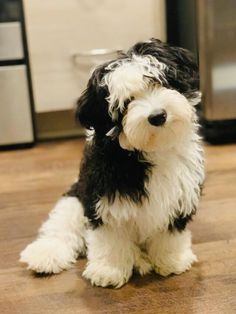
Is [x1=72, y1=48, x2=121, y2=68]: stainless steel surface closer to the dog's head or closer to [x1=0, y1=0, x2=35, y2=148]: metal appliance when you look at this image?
[x1=0, y1=0, x2=35, y2=148]: metal appliance

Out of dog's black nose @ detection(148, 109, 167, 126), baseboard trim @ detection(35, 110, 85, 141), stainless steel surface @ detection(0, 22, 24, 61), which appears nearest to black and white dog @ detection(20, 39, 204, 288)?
dog's black nose @ detection(148, 109, 167, 126)

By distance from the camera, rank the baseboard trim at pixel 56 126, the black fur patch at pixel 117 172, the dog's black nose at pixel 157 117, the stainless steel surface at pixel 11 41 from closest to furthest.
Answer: the dog's black nose at pixel 157 117 < the black fur patch at pixel 117 172 < the stainless steel surface at pixel 11 41 < the baseboard trim at pixel 56 126

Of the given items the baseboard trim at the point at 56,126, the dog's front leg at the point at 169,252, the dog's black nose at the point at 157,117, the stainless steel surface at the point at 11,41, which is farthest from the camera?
the baseboard trim at the point at 56,126

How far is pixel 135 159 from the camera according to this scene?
1328 millimetres

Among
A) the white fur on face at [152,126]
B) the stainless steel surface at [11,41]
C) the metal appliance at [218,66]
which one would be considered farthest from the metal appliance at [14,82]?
the white fur on face at [152,126]

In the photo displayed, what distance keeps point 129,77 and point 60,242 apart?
1.87 ft

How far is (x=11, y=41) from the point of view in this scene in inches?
100.0

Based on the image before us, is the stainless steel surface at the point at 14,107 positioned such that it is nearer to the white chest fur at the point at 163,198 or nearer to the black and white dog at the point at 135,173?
the black and white dog at the point at 135,173

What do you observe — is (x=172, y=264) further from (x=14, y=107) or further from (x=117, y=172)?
(x=14, y=107)

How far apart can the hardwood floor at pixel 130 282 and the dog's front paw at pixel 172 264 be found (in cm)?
2

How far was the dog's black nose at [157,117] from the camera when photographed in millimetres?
1193

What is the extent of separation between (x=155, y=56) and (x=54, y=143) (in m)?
1.59

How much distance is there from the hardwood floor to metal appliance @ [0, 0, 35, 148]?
18.3 inches

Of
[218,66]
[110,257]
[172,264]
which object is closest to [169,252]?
[172,264]
